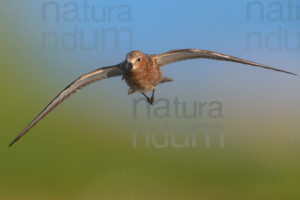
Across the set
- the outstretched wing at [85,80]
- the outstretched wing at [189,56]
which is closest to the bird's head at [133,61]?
the outstretched wing at [85,80]

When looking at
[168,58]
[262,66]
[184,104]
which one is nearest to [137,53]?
[168,58]

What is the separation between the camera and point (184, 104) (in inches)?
352

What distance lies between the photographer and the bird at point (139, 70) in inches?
218

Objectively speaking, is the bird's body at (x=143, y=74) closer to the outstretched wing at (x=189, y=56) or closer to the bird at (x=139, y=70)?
the bird at (x=139, y=70)

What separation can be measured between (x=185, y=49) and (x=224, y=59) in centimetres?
69

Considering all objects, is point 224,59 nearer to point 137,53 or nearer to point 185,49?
point 185,49

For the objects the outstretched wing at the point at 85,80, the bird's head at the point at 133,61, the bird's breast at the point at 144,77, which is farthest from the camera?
the outstretched wing at the point at 85,80

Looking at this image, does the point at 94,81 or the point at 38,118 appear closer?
the point at 38,118

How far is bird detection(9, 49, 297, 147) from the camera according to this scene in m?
5.54

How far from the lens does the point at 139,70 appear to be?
5.58m

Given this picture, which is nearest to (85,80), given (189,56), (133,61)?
(133,61)

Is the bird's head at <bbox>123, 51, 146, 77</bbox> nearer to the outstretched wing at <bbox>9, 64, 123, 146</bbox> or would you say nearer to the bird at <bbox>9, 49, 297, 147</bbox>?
the bird at <bbox>9, 49, 297, 147</bbox>

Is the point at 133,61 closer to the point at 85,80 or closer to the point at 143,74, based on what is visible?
the point at 143,74

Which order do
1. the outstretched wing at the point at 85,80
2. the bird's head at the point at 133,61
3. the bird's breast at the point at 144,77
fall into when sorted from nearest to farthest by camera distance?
the bird's head at the point at 133,61 → the bird's breast at the point at 144,77 → the outstretched wing at the point at 85,80
